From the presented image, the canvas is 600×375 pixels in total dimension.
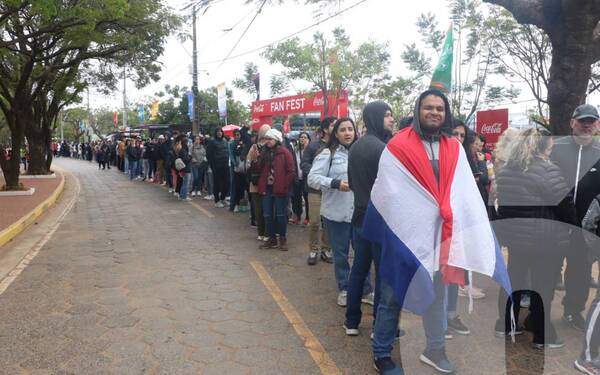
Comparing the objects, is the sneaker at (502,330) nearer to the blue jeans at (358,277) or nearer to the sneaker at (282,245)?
the blue jeans at (358,277)

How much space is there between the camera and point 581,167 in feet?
12.8

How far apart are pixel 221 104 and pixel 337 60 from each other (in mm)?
9245

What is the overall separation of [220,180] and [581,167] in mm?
8424

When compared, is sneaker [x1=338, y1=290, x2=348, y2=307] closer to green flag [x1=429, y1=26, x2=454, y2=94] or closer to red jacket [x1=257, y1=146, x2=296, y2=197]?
red jacket [x1=257, y1=146, x2=296, y2=197]

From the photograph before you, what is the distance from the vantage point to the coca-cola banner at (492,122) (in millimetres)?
14867

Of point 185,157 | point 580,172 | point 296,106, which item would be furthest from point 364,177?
point 296,106

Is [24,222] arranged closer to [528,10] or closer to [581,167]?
[528,10]

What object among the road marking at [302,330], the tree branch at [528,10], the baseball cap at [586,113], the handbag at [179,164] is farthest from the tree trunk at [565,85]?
the handbag at [179,164]

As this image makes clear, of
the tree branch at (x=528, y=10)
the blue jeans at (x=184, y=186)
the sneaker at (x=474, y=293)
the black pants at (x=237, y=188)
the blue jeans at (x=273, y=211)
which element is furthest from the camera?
the blue jeans at (x=184, y=186)

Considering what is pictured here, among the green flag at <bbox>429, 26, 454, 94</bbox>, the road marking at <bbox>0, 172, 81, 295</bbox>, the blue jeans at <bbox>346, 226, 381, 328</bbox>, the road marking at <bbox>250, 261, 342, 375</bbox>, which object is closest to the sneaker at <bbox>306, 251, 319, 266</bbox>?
the road marking at <bbox>250, 261, 342, 375</bbox>

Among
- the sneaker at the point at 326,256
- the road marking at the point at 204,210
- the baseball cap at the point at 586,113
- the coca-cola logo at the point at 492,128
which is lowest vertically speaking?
the road marking at the point at 204,210

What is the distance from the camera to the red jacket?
664 cm

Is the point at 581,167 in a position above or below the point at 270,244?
above

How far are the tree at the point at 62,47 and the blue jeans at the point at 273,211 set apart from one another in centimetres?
489
